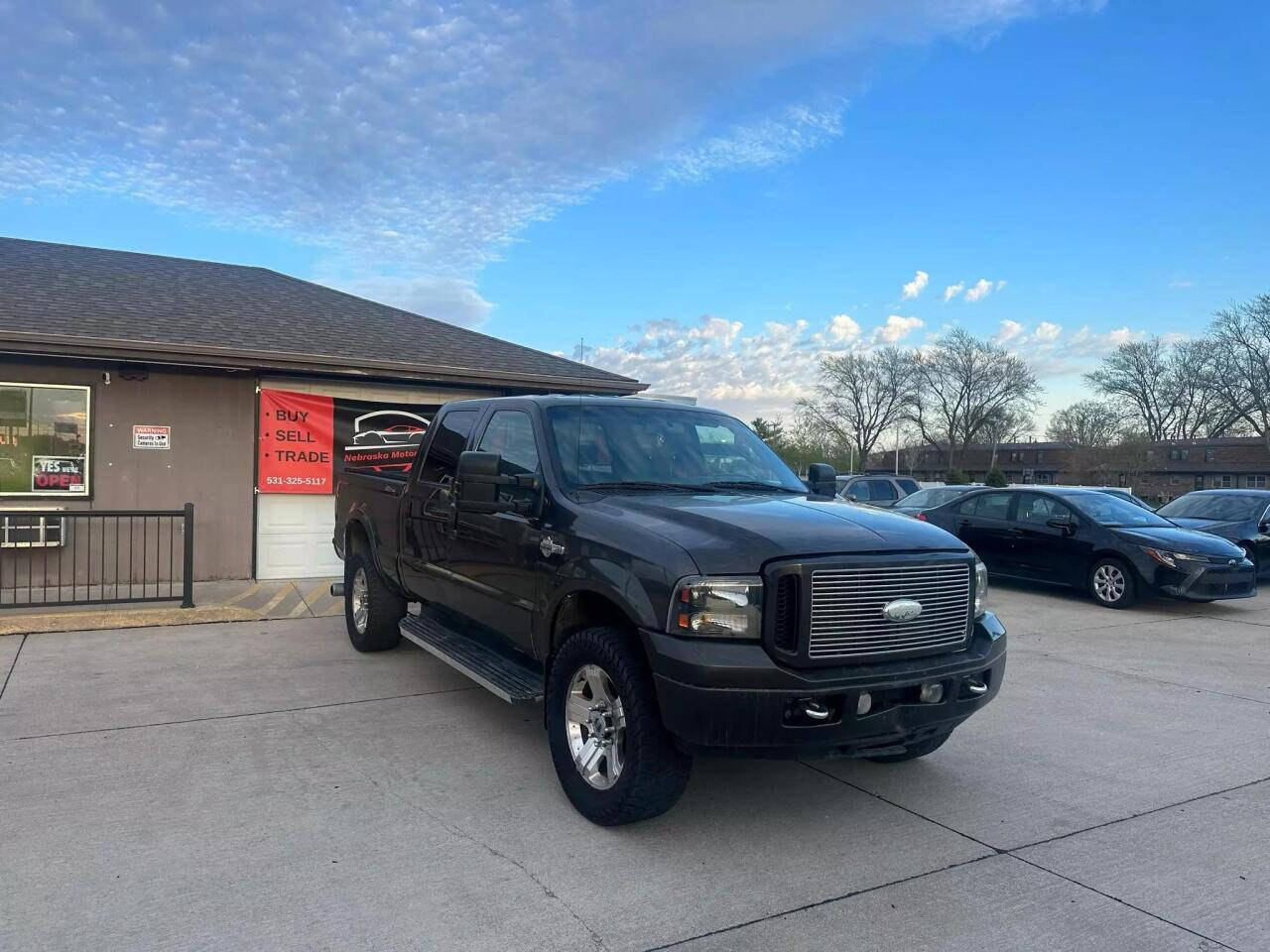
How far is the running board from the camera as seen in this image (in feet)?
14.9

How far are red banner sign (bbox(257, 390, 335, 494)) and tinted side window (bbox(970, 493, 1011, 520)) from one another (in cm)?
893

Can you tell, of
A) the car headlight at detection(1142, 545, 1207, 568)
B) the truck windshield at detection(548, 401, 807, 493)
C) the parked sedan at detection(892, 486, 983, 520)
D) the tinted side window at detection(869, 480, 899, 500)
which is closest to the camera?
the truck windshield at detection(548, 401, 807, 493)

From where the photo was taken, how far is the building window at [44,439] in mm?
9844

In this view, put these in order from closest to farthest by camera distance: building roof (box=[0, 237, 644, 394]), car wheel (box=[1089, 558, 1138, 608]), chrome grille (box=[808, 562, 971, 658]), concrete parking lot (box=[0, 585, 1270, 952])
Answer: concrete parking lot (box=[0, 585, 1270, 952]) < chrome grille (box=[808, 562, 971, 658]) < building roof (box=[0, 237, 644, 394]) < car wheel (box=[1089, 558, 1138, 608])

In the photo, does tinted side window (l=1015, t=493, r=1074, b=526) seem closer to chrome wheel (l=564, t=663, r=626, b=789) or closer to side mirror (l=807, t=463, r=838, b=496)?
side mirror (l=807, t=463, r=838, b=496)

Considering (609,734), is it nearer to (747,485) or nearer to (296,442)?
(747,485)

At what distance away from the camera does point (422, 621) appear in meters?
6.29

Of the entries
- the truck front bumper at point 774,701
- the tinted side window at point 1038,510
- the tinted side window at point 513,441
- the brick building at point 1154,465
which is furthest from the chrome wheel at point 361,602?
the brick building at point 1154,465

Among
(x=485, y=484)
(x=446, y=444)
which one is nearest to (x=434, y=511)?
(x=446, y=444)

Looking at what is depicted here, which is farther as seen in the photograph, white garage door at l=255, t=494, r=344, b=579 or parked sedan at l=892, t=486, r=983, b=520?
parked sedan at l=892, t=486, r=983, b=520

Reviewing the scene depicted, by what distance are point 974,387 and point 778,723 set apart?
74756mm

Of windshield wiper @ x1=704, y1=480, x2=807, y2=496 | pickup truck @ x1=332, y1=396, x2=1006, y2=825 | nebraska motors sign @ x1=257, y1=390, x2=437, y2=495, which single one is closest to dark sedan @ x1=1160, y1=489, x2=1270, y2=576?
windshield wiper @ x1=704, y1=480, x2=807, y2=496

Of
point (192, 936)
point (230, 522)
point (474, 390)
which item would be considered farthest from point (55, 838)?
point (474, 390)

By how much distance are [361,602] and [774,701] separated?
4.75m
